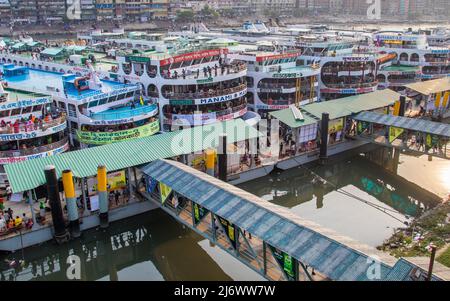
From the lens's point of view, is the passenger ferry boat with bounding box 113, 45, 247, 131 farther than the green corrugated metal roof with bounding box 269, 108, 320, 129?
Yes

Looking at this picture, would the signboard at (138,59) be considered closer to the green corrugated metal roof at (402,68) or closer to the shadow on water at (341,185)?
the shadow on water at (341,185)

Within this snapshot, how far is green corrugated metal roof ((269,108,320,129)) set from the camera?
4034 cm

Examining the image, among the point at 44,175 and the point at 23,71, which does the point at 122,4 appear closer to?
the point at 23,71

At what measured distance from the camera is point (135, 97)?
147ft

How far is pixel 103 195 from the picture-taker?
29.6m

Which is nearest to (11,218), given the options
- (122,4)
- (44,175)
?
(44,175)

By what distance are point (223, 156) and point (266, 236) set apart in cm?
1467

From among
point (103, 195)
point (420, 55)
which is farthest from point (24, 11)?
point (103, 195)

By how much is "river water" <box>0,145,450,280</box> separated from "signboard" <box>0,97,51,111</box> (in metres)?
14.2

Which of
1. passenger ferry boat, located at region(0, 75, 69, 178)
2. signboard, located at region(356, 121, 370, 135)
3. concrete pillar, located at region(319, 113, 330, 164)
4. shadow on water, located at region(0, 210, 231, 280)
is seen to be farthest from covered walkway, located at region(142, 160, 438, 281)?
signboard, located at region(356, 121, 370, 135)

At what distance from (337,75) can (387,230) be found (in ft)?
106

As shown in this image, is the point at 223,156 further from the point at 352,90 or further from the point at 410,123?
the point at 352,90

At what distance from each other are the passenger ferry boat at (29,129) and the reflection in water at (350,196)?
1657cm

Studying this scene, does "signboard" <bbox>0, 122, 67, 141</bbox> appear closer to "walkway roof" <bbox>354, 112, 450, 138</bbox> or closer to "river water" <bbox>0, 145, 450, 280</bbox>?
"river water" <bbox>0, 145, 450, 280</bbox>
